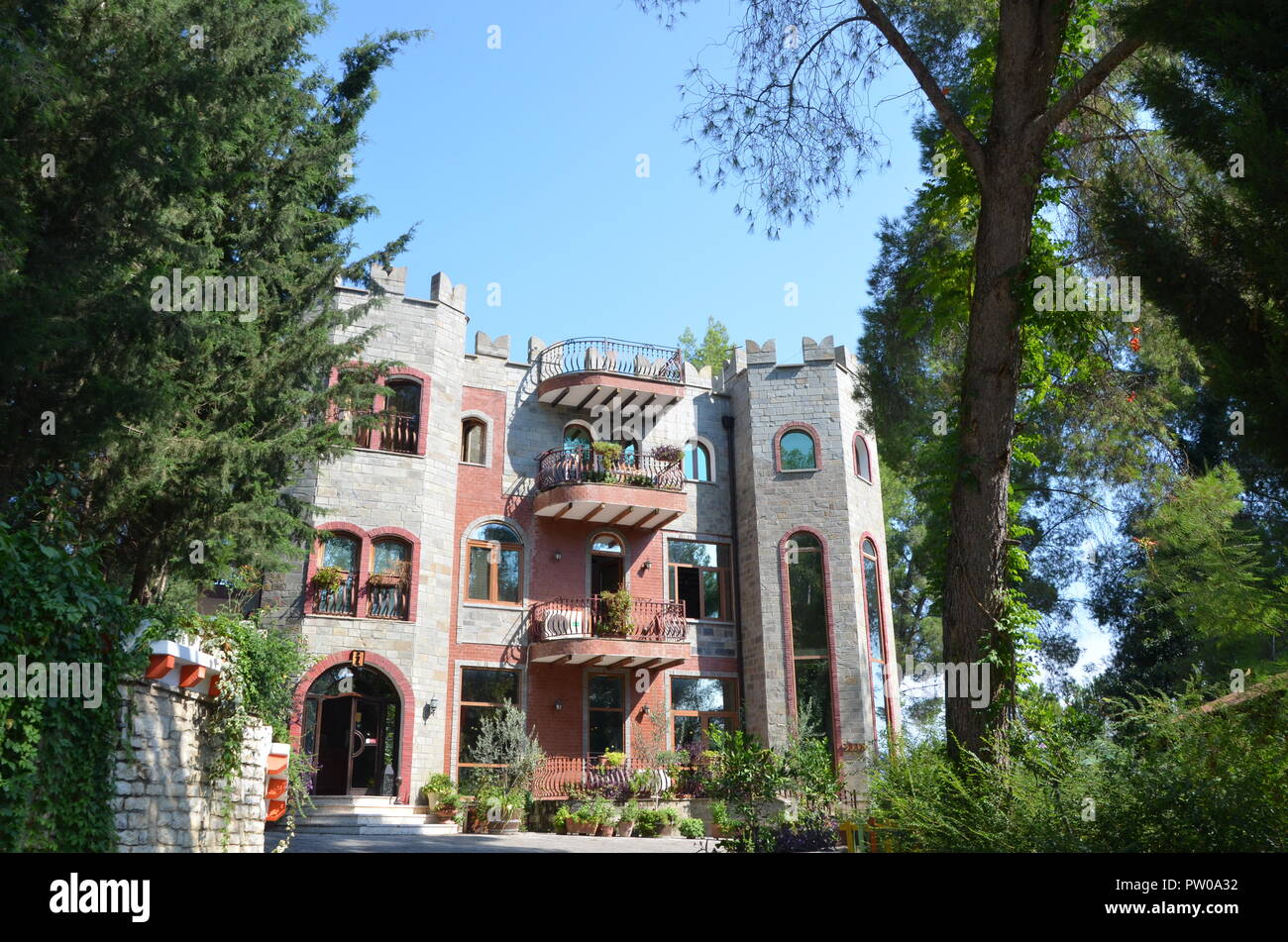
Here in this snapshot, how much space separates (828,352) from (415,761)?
1207 cm

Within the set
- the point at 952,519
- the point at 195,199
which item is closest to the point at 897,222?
the point at 952,519

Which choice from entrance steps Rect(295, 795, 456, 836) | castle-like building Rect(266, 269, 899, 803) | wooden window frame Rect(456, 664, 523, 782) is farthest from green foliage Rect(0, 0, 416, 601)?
wooden window frame Rect(456, 664, 523, 782)

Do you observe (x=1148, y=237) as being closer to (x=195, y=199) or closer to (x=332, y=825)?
(x=195, y=199)

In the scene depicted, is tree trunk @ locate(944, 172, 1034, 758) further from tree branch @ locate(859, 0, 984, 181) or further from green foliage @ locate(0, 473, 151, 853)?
green foliage @ locate(0, 473, 151, 853)

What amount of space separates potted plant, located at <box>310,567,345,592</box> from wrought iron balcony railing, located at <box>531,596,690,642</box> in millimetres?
3825

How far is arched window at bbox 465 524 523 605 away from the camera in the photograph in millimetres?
18016

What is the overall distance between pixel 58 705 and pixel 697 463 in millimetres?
15980

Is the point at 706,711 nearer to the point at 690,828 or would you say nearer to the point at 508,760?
the point at 690,828

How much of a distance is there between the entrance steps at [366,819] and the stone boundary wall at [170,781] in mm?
5762

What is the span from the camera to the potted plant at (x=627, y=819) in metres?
15.4

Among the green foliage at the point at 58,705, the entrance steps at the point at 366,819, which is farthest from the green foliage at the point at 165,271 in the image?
the entrance steps at the point at 366,819

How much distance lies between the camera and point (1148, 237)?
21.2ft

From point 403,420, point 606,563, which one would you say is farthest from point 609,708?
point 403,420
